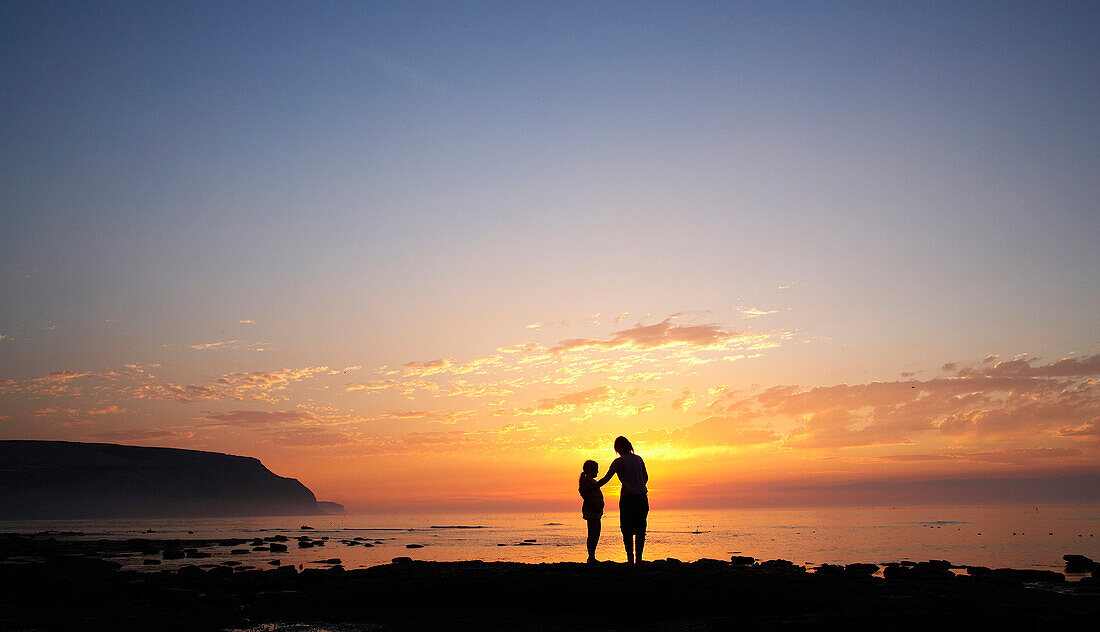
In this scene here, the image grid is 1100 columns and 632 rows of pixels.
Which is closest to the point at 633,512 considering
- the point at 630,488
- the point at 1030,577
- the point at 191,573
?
the point at 630,488

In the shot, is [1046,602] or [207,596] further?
[207,596]

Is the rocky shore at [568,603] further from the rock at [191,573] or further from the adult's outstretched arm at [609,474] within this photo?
the rock at [191,573]

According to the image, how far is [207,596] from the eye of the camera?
17.6 metres

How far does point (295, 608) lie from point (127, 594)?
677 cm

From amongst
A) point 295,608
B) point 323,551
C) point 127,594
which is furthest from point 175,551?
point 295,608

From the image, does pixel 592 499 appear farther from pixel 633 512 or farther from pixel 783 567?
pixel 783 567

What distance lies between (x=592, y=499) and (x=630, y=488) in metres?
1.27

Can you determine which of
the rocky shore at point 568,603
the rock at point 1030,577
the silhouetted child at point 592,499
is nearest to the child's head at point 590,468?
the silhouetted child at point 592,499

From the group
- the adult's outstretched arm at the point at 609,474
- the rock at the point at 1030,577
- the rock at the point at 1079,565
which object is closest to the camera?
the adult's outstretched arm at the point at 609,474

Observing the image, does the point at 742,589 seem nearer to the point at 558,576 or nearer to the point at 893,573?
the point at 558,576

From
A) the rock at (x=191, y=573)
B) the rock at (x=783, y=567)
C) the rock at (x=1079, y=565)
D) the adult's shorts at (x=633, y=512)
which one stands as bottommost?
the rock at (x=1079, y=565)

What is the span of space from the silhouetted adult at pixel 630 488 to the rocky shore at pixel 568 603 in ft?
2.98

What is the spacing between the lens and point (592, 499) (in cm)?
1844

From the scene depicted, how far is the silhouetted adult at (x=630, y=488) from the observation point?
17.7 m
